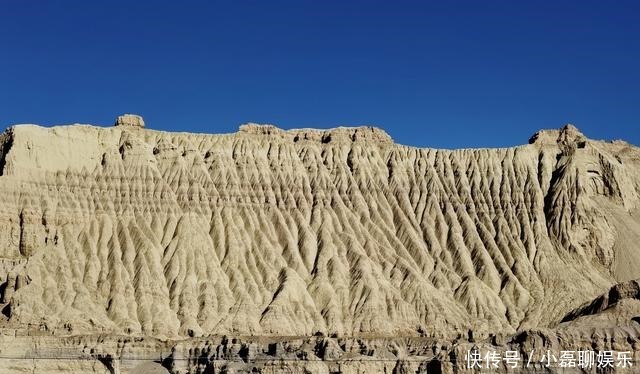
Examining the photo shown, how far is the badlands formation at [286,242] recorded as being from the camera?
113562mm

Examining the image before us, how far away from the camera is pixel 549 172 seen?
14725 cm

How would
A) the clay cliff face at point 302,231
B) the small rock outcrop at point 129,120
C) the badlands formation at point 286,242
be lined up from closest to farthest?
the badlands formation at point 286,242 < the clay cliff face at point 302,231 < the small rock outcrop at point 129,120

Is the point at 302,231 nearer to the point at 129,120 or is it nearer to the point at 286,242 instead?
the point at 286,242

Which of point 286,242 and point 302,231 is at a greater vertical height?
point 302,231

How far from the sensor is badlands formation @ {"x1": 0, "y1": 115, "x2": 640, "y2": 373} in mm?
113562

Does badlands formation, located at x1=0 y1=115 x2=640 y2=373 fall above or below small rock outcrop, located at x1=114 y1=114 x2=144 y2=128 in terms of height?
below

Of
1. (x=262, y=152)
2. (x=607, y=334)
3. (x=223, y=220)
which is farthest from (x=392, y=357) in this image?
(x=262, y=152)

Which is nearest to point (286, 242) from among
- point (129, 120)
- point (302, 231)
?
point (302, 231)

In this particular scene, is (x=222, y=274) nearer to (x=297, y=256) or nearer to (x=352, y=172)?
(x=297, y=256)

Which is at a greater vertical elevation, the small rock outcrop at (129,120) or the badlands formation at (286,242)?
the small rock outcrop at (129,120)

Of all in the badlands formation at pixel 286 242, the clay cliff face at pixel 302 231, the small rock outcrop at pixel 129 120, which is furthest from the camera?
the small rock outcrop at pixel 129 120

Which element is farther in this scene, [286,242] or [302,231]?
[302,231]

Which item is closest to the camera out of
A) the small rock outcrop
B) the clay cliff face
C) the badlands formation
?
the badlands formation

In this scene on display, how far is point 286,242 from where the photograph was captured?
135 meters
